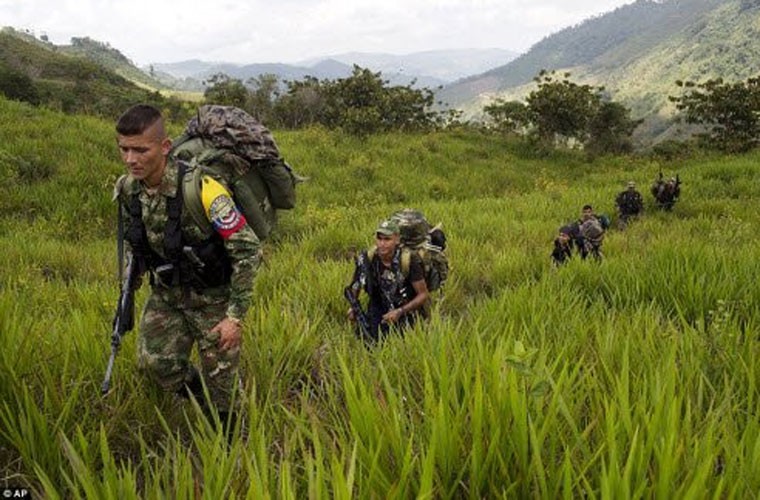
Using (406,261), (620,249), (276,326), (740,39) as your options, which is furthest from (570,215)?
(740,39)

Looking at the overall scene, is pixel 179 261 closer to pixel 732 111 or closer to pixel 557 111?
pixel 557 111

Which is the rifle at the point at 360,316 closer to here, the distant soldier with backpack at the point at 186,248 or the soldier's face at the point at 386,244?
the soldier's face at the point at 386,244

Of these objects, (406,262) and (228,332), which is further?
(406,262)

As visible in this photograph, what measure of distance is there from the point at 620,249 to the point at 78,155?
1116 centimetres

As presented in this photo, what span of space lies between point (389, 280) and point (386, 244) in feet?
1.12

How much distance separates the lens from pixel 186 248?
285 centimetres

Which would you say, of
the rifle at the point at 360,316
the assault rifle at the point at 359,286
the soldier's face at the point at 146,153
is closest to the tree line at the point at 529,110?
the assault rifle at the point at 359,286

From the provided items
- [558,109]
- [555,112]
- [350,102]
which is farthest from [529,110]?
[350,102]

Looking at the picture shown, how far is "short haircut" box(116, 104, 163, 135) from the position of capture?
9.11ft

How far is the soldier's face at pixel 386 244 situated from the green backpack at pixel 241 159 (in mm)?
1639

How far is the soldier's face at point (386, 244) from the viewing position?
488cm

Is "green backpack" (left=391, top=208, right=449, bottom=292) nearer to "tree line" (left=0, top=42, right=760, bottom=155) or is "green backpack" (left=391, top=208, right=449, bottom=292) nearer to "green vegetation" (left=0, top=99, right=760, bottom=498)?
"green vegetation" (left=0, top=99, right=760, bottom=498)

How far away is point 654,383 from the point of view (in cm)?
189

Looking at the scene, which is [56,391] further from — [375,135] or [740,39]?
[740,39]
